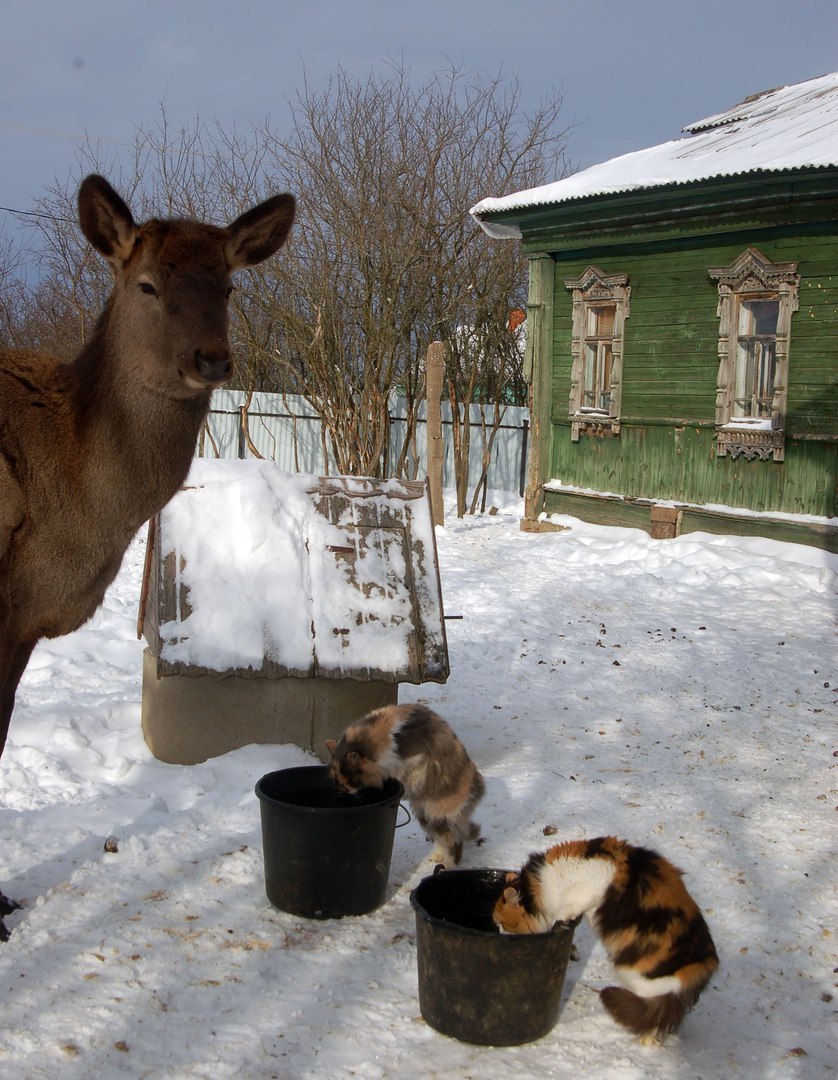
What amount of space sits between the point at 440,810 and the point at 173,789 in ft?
5.34

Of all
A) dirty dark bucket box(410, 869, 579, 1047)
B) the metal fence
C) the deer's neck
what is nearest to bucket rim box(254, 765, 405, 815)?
dirty dark bucket box(410, 869, 579, 1047)

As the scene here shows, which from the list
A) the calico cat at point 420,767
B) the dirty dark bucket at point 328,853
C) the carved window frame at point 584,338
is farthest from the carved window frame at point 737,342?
the dirty dark bucket at point 328,853

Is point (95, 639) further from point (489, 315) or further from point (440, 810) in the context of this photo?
point (489, 315)

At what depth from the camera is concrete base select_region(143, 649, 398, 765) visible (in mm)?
5664

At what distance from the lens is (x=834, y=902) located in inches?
176

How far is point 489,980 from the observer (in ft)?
11.1

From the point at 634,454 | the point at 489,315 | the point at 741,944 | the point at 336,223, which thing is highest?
the point at 336,223

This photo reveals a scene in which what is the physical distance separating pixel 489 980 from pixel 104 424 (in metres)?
2.47

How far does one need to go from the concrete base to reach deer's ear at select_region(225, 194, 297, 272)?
2555 millimetres

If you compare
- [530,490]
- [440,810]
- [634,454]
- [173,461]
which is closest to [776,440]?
[634,454]

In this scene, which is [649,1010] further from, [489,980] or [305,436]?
[305,436]

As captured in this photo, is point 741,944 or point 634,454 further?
point 634,454

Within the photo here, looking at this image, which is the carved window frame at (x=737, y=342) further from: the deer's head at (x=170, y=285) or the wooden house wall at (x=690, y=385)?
the deer's head at (x=170, y=285)

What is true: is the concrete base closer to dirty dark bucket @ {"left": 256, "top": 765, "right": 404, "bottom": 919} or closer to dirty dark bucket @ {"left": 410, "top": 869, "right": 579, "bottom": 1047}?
dirty dark bucket @ {"left": 256, "top": 765, "right": 404, "bottom": 919}
